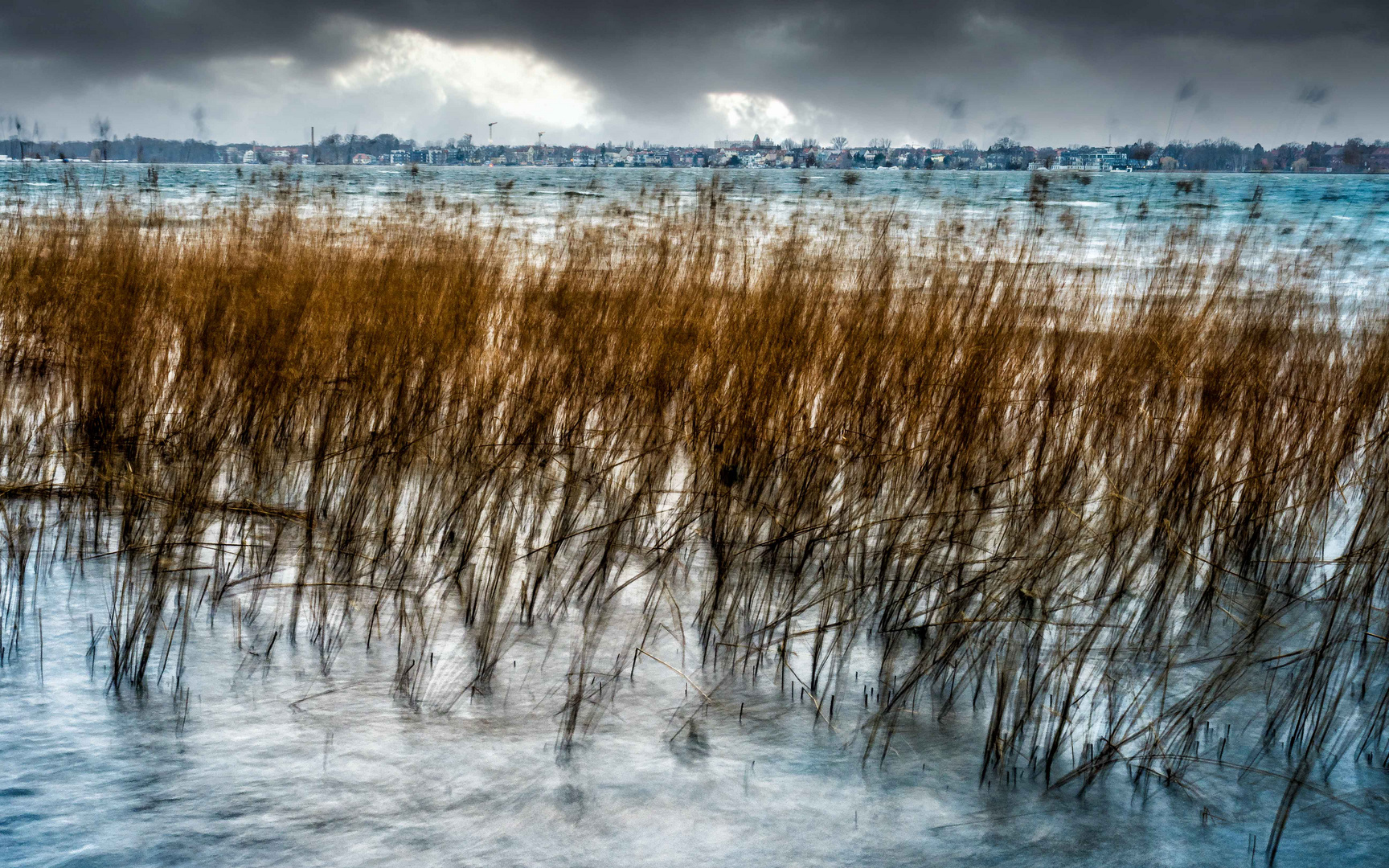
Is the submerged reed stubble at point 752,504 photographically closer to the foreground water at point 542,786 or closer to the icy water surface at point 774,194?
the foreground water at point 542,786

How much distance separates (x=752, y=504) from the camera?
A: 242 centimetres

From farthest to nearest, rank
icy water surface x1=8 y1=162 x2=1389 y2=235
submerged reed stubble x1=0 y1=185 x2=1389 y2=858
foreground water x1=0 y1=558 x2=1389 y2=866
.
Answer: icy water surface x1=8 y1=162 x2=1389 y2=235, submerged reed stubble x1=0 y1=185 x2=1389 y2=858, foreground water x1=0 y1=558 x2=1389 y2=866

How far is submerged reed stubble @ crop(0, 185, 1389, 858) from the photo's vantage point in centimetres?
176

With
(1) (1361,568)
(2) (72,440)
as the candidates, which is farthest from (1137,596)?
(2) (72,440)

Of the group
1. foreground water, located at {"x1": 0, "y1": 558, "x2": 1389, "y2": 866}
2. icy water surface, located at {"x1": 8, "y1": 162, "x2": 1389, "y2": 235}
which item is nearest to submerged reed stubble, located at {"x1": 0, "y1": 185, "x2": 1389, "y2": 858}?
foreground water, located at {"x1": 0, "y1": 558, "x2": 1389, "y2": 866}

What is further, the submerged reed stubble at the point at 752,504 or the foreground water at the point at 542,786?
the submerged reed stubble at the point at 752,504

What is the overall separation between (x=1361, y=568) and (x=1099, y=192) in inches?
1286

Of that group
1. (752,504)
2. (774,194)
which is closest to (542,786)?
(752,504)

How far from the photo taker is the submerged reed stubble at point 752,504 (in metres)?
1.76

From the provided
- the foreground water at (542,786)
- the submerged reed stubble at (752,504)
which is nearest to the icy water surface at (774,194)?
the submerged reed stubble at (752,504)

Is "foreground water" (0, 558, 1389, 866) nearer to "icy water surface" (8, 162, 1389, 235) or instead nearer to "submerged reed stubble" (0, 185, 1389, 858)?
"submerged reed stubble" (0, 185, 1389, 858)

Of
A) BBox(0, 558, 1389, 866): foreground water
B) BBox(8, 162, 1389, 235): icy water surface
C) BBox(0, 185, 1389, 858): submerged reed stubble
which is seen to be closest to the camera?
BBox(0, 558, 1389, 866): foreground water

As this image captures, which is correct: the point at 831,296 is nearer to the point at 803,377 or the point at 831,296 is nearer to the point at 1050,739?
the point at 803,377

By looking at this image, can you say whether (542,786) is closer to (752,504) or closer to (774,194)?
(752,504)
